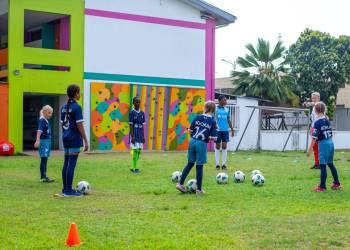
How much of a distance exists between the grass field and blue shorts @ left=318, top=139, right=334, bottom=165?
57 centimetres

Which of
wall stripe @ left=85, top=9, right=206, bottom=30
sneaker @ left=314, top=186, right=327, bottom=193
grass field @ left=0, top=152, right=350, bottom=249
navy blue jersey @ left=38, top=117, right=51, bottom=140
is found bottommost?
grass field @ left=0, top=152, right=350, bottom=249

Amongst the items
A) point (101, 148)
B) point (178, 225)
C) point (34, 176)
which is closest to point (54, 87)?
point (101, 148)

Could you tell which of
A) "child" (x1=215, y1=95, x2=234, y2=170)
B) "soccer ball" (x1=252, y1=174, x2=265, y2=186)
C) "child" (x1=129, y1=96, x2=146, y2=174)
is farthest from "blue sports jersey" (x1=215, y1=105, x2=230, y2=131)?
"soccer ball" (x1=252, y1=174, x2=265, y2=186)

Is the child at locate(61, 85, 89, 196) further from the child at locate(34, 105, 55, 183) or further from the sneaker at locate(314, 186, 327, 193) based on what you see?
the sneaker at locate(314, 186, 327, 193)

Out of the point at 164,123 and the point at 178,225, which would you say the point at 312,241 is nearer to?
the point at 178,225

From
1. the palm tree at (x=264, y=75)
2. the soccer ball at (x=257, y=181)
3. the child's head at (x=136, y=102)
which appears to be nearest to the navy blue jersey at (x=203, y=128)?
the soccer ball at (x=257, y=181)

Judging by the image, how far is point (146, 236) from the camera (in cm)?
645

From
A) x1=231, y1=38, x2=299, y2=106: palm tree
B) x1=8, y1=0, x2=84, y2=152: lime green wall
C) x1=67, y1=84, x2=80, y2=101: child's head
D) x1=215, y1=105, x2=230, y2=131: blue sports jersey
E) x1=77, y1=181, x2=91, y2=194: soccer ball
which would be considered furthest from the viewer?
x1=231, y1=38, x2=299, y2=106: palm tree

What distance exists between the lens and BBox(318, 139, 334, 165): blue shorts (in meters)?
10.4

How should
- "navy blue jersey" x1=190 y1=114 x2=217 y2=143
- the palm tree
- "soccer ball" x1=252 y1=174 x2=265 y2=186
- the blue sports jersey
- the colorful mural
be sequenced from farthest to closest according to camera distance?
the palm tree → the colorful mural → the blue sports jersey → "soccer ball" x1=252 y1=174 x2=265 y2=186 → "navy blue jersey" x1=190 y1=114 x2=217 y2=143

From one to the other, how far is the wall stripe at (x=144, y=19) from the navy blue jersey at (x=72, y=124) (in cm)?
1457

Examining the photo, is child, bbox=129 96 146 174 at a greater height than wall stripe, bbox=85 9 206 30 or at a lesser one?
lesser

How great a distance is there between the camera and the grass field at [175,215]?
245 inches

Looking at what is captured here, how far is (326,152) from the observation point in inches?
411
